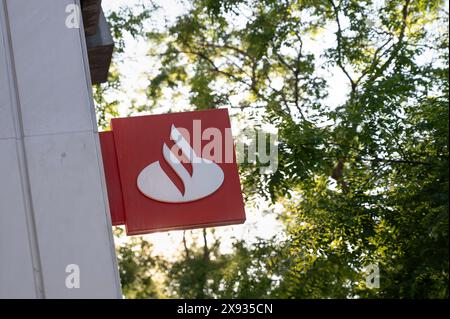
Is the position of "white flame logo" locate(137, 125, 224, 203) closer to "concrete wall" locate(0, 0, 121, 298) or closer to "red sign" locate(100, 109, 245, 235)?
"red sign" locate(100, 109, 245, 235)

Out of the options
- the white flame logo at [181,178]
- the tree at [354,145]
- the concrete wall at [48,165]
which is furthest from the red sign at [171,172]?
the tree at [354,145]

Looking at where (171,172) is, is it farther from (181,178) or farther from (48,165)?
(48,165)

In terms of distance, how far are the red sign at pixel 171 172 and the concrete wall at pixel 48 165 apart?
0.91 meters

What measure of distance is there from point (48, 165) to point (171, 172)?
1.43m

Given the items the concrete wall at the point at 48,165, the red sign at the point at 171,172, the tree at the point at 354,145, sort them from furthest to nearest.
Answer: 1. the tree at the point at 354,145
2. the red sign at the point at 171,172
3. the concrete wall at the point at 48,165

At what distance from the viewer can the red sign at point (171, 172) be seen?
7770mm

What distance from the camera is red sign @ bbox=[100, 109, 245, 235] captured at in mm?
7770

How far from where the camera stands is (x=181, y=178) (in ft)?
26.1

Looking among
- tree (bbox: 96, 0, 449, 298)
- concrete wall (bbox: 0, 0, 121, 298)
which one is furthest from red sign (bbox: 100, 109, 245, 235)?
tree (bbox: 96, 0, 449, 298)

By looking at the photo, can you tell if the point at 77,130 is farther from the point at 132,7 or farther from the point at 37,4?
the point at 132,7

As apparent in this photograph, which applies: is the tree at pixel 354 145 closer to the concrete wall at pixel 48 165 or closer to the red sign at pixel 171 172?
the red sign at pixel 171 172

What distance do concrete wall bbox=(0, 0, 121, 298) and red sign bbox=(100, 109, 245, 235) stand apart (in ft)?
2.98

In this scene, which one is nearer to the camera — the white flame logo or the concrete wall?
the concrete wall
